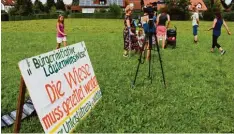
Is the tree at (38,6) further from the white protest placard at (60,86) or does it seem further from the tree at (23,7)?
the white protest placard at (60,86)

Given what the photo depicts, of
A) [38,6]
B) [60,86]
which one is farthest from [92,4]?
[60,86]

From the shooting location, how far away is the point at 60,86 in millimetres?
5332

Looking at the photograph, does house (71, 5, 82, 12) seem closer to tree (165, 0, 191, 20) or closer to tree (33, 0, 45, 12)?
tree (33, 0, 45, 12)

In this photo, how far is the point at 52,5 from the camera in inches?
4272

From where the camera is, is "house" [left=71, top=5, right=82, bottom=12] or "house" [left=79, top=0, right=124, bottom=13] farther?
"house" [left=71, top=5, right=82, bottom=12]

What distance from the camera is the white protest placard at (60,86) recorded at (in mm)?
4582

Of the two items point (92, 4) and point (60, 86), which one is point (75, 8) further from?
point (60, 86)

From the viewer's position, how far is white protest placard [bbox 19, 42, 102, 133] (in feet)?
15.0

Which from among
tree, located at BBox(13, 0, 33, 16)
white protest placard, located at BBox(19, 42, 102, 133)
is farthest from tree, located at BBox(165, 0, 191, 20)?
white protest placard, located at BBox(19, 42, 102, 133)

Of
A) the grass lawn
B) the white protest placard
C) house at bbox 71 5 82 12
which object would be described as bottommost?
the grass lawn

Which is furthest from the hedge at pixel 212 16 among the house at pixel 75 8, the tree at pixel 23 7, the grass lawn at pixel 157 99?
the house at pixel 75 8

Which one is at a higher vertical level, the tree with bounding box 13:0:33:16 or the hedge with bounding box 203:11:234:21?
the tree with bounding box 13:0:33:16

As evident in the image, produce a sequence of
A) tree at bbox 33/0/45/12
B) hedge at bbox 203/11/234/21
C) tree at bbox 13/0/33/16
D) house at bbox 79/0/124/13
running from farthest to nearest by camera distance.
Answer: house at bbox 79/0/124/13 → tree at bbox 33/0/45/12 → tree at bbox 13/0/33/16 → hedge at bbox 203/11/234/21

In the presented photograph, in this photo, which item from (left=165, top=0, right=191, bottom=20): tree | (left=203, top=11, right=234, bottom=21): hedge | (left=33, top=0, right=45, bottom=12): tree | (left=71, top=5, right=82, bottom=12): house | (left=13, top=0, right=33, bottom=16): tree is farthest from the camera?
(left=71, top=5, right=82, bottom=12): house
